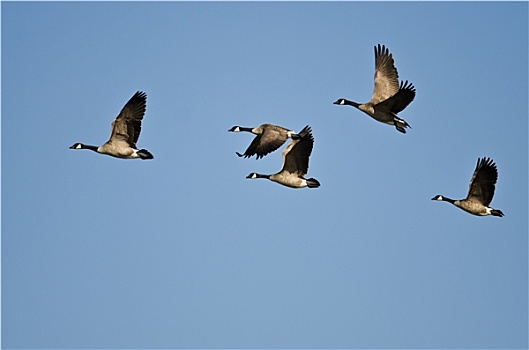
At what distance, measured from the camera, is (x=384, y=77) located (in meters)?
26.6

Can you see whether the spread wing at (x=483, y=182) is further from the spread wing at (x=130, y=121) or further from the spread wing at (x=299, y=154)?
the spread wing at (x=130, y=121)

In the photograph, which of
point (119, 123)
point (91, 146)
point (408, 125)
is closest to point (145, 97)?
point (119, 123)

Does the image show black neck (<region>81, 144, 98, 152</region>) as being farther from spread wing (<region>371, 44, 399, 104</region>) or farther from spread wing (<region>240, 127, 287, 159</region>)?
spread wing (<region>371, 44, 399, 104</region>)

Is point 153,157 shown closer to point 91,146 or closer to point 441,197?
point 91,146

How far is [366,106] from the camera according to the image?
2525cm

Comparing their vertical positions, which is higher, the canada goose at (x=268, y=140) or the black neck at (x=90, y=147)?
the canada goose at (x=268, y=140)

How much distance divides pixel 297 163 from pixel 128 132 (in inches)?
175

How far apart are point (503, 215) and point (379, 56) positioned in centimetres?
596

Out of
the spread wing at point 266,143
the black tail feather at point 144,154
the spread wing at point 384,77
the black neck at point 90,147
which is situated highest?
the spread wing at point 384,77

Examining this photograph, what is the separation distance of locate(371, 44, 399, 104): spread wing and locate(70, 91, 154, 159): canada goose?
638 centimetres

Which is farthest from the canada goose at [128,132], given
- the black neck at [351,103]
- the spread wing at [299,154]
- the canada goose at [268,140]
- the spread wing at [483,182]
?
the spread wing at [483,182]

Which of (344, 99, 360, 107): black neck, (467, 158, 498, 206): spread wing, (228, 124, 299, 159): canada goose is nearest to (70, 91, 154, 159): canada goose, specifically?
(228, 124, 299, 159): canada goose

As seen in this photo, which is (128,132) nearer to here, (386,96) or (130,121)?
(130,121)

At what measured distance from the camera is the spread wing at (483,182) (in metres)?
23.7
